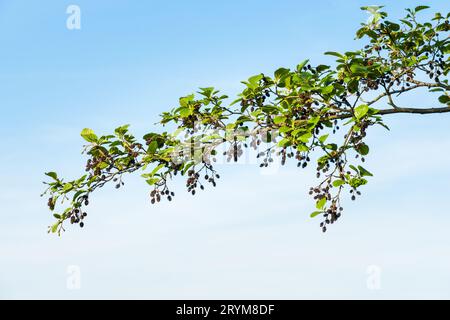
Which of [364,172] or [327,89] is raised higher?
[327,89]

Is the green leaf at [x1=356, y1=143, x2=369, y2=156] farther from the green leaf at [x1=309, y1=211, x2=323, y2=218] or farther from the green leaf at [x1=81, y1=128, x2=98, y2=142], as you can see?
the green leaf at [x1=81, y1=128, x2=98, y2=142]

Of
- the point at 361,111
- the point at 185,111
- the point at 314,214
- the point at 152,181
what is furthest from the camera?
the point at 152,181

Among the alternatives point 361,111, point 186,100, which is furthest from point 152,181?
point 361,111

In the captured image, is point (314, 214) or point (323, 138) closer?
point (323, 138)

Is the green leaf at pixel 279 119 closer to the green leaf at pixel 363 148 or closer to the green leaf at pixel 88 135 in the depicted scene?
the green leaf at pixel 363 148

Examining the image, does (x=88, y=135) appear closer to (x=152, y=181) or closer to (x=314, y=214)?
(x=152, y=181)

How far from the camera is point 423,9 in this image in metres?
10.4

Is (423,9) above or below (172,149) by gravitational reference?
above

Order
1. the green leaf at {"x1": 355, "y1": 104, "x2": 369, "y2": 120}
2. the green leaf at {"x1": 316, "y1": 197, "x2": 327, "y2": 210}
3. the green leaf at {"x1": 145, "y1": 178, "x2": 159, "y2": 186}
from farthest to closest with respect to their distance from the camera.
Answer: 1. the green leaf at {"x1": 145, "y1": 178, "x2": 159, "y2": 186}
2. the green leaf at {"x1": 316, "y1": 197, "x2": 327, "y2": 210}
3. the green leaf at {"x1": 355, "y1": 104, "x2": 369, "y2": 120}

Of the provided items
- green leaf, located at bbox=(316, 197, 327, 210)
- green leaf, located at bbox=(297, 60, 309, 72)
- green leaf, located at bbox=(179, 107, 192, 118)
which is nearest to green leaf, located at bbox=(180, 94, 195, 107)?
green leaf, located at bbox=(179, 107, 192, 118)

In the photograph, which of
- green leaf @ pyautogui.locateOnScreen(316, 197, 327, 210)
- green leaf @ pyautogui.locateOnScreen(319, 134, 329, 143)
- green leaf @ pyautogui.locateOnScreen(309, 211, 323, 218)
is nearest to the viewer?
green leaf @ pyautogui.locateOnScreen(319, 134, 329, 143)
